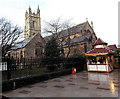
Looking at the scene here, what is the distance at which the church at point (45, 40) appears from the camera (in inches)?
927

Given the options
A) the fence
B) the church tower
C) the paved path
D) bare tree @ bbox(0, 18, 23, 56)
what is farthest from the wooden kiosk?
the church tower

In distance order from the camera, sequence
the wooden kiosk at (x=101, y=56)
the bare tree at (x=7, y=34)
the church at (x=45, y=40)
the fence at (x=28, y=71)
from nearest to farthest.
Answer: the fence at (x=28, y=71)
the wooden kiosk at (x=101, y=56)
the bare tree at (x=7, y=34)
the church at (x=45, y=40)

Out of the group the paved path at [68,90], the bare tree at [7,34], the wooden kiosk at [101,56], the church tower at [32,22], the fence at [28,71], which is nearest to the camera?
the paved path at [68,90]

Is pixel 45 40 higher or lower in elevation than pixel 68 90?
higher

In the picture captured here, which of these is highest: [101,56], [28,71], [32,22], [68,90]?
[32,22]

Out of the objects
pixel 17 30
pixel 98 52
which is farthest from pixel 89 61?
pixel 17 30

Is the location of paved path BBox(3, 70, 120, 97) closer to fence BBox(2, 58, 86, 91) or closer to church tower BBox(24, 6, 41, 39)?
fence BBox(2, 58, 86, 91)

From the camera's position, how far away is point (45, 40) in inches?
1168

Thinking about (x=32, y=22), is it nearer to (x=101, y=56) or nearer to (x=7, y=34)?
(x=7, y=34)

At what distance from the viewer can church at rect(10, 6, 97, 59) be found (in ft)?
77.2

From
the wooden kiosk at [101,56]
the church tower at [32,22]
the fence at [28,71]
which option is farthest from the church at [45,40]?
the wooden kiosk at [101,56]

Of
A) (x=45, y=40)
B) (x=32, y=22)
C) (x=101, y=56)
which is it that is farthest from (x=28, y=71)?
(x=32, y=22)

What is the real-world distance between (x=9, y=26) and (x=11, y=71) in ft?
39.9

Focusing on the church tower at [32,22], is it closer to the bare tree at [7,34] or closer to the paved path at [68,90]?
the bare tree at [7,34]
